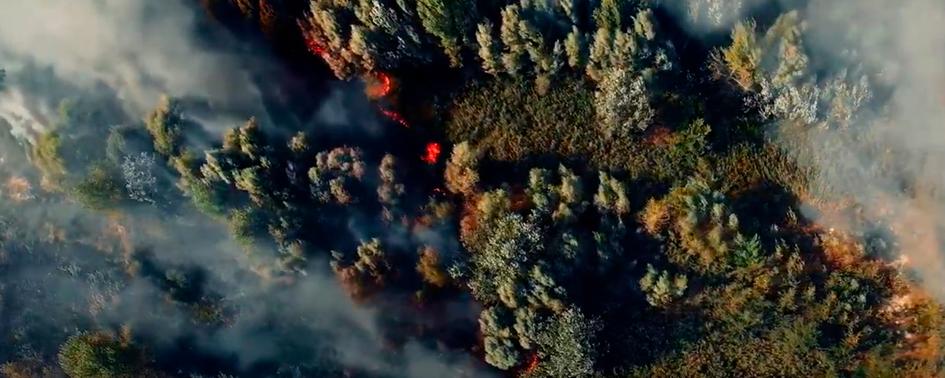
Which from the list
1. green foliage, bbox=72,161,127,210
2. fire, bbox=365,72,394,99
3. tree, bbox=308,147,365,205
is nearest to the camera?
tree, bbox=308,147,365,205

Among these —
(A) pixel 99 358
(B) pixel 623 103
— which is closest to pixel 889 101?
(B) pixel 623 103

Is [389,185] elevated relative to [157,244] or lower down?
elevated

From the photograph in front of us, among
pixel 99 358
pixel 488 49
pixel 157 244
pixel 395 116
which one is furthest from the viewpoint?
pixel 157 244

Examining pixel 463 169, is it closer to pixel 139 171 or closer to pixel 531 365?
pixel 531 365

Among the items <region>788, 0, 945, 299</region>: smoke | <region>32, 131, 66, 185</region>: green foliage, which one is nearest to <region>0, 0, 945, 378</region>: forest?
<region>788, 0, 945, 299</region>: smoke

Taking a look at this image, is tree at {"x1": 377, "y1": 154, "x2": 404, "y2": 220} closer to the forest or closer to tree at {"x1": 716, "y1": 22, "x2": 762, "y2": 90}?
the forest

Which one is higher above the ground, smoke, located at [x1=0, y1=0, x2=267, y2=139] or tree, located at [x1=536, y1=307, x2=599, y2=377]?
smoke, located at [x1=0, y1=0, x2=267, y2=139]
